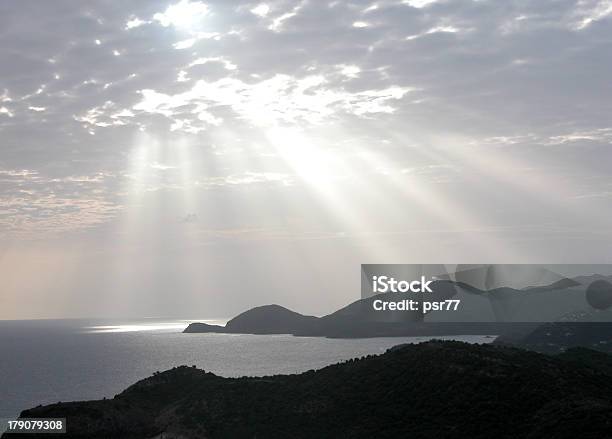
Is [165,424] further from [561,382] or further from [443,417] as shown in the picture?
[561,382]

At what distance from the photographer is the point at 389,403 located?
71.6 meters

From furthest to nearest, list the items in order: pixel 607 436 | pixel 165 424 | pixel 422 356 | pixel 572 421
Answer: pixel 422 356 < pixel 165 424 < pixel 572 421 < pixel 607 436

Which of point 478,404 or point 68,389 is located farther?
point 68,389

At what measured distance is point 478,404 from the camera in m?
65.8

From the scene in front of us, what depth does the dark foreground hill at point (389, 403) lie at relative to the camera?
61.7 m

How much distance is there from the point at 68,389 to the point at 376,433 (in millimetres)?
131485

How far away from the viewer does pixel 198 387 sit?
3501 inches

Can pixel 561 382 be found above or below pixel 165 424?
above

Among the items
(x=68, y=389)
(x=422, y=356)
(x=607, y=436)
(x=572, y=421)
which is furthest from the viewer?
(x=68, y=389)

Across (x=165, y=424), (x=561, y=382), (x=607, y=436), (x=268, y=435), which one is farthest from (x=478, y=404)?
(x=165, y=424)

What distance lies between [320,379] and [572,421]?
38.2m

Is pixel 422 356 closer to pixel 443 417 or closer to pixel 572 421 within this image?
pixel 443 417

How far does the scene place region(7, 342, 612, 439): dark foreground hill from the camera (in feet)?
202

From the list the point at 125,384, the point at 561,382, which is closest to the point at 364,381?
the point at 561,382
